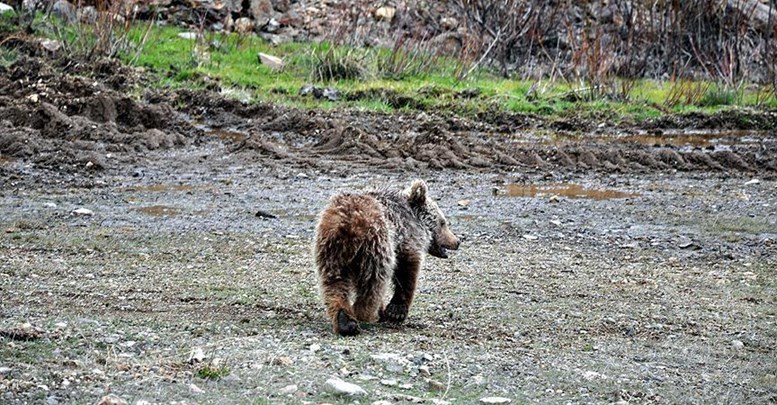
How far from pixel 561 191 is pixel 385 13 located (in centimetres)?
1261

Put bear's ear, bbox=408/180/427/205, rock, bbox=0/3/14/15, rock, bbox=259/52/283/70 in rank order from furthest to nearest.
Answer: rock, bbox=0/3/14/15
rock, bbox=259/52/283/70
bear's ear, bbox=408/180/427/205

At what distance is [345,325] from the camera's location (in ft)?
23.5

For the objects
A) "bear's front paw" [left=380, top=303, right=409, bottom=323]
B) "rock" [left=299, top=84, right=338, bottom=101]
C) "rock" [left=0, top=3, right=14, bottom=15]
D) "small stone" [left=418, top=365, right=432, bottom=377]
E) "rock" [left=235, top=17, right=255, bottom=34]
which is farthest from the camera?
"rock" [left=235, top=17, right=255, bottom=34]

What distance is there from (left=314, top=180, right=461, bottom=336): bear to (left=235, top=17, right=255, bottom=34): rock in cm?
1635

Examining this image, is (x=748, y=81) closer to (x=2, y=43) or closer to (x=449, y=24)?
(x=449, y=24)

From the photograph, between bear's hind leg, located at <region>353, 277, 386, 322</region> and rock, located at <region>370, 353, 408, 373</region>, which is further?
bear's hind leg, located at <region>353, 277, 386, 322</region>

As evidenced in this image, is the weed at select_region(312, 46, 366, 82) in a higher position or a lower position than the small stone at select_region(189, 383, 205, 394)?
lower

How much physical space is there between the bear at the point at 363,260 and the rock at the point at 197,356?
106 cm

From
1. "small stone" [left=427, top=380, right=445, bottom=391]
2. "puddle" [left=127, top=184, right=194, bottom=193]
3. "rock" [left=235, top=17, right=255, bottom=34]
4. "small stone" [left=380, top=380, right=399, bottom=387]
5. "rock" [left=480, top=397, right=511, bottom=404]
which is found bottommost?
"puddle" [left=127, top=184, right=194, bottom=193]

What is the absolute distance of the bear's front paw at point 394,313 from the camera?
304 inches

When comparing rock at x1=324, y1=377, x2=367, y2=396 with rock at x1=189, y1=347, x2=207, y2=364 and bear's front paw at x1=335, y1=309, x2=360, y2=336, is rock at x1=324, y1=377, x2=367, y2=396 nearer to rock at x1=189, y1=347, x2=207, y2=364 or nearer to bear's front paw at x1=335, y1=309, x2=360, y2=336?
rock at x1=189, y1=347, x2=207, y2=364

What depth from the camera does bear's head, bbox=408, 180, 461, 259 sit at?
8.39 metres

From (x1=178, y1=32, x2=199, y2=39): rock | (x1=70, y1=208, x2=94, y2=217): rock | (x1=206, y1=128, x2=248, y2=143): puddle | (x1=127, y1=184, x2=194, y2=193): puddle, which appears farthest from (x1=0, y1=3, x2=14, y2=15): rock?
(x1=70, y1=208, x2=94, y2=217): rock

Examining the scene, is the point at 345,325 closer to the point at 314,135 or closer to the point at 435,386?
the point at 435,386
